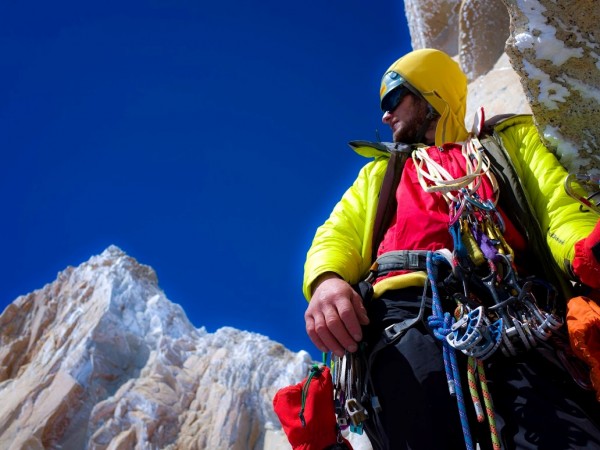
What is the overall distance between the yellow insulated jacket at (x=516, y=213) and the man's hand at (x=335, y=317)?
0.20 metres

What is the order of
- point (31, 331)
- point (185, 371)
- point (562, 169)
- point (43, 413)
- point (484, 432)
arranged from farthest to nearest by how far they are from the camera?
point (31, 331), point (185, 371), point (43, 413), point (562, 169), point (484, 432)

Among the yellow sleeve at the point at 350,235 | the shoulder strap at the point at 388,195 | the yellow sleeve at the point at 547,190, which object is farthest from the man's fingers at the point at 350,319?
the yellow sleeve at the point at 547,190

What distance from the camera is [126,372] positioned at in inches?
719

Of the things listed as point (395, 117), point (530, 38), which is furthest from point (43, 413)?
point (530, 38)

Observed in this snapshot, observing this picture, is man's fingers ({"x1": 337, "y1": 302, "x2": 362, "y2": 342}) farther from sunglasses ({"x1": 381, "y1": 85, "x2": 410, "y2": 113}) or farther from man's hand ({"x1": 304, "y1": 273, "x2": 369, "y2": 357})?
sunglasses ({"x1": 381, "y1": 85, "x2": 410, "y2": 113})

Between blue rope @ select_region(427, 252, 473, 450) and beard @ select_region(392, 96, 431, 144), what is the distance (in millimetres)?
1341

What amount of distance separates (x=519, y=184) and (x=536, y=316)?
2.87 ft

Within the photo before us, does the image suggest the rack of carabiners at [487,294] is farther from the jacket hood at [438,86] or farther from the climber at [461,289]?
the jacket hood at [438,86]

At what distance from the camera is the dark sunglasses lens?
3.91m

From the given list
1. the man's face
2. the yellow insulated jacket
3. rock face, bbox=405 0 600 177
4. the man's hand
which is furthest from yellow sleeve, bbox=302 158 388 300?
rock face, bbox=405 0 600 177

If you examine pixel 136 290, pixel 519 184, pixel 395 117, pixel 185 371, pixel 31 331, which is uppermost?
pixel 136 290

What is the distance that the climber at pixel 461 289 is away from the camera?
2307 mm

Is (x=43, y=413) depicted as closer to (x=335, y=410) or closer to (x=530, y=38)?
(x=335, y=410)

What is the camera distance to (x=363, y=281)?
9.70ft
